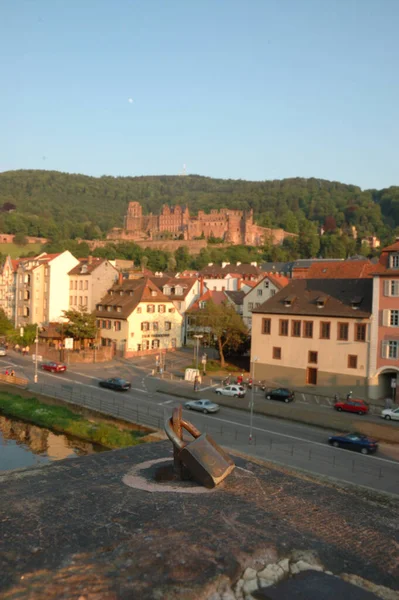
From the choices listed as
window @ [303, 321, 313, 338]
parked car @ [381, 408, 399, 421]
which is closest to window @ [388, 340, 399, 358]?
parked car @ [381, 408, 399, 421]

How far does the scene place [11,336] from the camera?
63.9 m

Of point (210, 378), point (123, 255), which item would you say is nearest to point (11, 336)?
point (210, 378)

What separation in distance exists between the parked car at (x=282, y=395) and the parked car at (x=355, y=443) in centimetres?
1047

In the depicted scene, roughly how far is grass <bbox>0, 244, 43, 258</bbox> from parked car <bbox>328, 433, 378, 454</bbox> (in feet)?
370

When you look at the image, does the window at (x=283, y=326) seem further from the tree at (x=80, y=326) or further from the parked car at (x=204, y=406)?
the tree at (x=80, y=326)

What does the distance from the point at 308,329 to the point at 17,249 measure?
113 meters

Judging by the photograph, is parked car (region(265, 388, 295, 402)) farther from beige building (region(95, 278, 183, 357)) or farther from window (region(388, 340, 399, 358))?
beige building (region(95, 278, 183, 357))

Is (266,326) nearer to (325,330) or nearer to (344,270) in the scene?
(325,330)

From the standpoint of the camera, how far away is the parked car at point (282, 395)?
1532 inches

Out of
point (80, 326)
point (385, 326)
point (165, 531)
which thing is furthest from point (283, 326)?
point (165, 531)

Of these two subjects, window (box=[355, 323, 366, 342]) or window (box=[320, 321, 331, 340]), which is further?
window (box=[320, 321, 331, 340])

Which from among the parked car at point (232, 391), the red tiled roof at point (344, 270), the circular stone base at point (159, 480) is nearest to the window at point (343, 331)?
the parked car at point (232, 391)

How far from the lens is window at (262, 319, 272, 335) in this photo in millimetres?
45406

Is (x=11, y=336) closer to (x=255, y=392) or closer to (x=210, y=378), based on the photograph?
(x=210, y=378)
